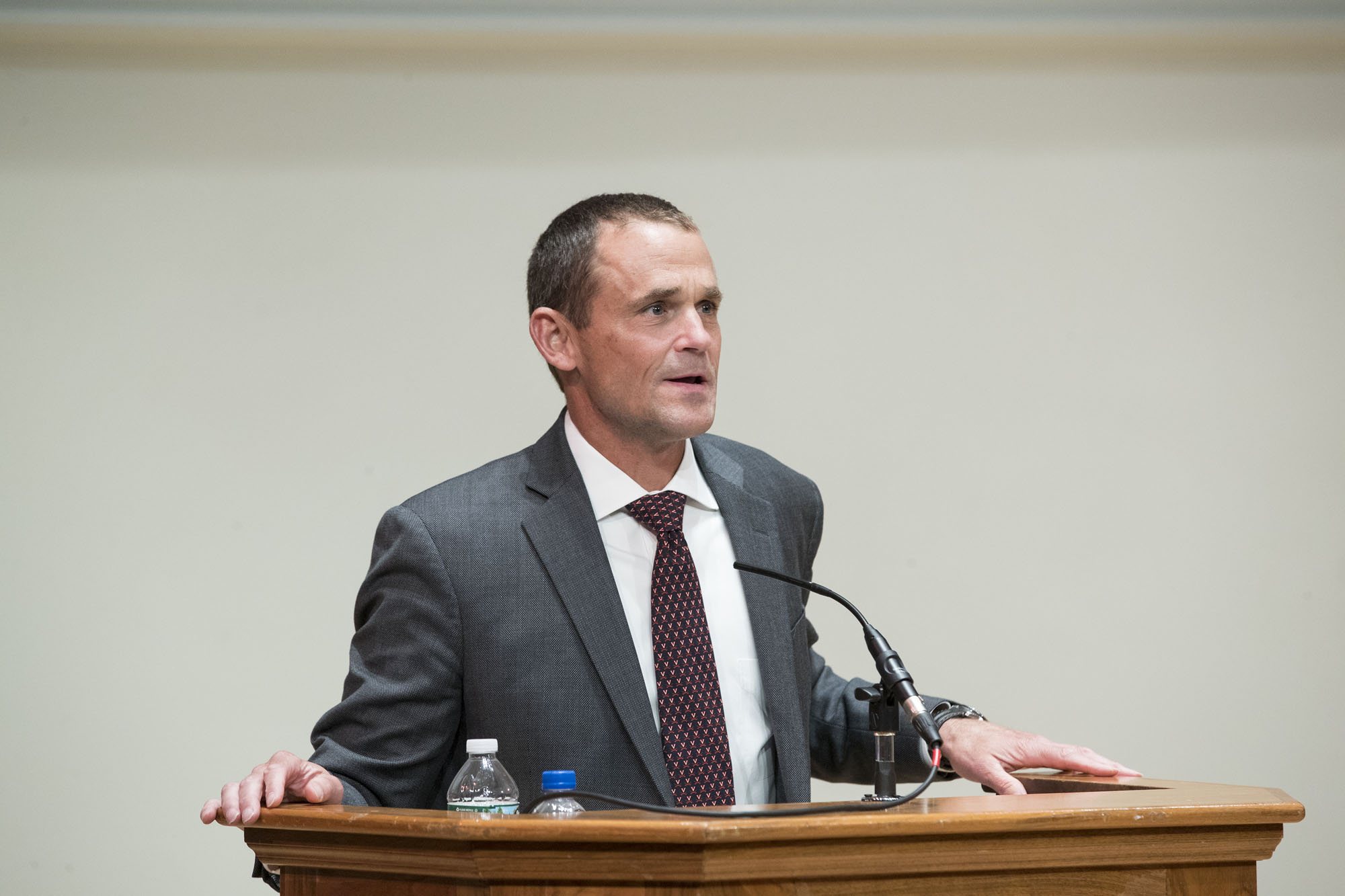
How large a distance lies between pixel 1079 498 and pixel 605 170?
1.51m

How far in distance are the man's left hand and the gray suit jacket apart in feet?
0.43

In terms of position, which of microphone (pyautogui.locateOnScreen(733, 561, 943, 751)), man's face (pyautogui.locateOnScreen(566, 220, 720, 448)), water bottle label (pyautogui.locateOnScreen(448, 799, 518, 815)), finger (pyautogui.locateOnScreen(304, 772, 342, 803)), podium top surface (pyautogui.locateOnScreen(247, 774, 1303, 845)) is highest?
man's face (pyautogui.locateOnScreen(566, 220, 720, 448))

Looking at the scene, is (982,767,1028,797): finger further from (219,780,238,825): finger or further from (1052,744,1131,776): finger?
(219,780,238,825): finger

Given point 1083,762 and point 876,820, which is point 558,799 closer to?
point 876,820

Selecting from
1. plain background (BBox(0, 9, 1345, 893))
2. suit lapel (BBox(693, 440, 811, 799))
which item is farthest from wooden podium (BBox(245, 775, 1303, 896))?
plain background (BBox(0, 9, 1345, 893))

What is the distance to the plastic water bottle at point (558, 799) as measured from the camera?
1220 millimetres

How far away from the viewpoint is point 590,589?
1.68m

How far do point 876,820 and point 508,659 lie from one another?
0.73m

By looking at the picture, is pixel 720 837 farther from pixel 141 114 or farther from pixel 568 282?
pixel 141 114

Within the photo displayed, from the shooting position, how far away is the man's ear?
1920 mm

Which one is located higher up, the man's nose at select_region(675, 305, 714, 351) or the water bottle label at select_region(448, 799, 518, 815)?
the man's nose at select_region(675, 305, 714, 351)

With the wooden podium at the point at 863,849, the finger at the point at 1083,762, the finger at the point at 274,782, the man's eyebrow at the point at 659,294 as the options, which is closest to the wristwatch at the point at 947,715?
the finger at the point at 1083,762

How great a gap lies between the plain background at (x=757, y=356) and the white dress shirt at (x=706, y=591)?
1334 millimetres

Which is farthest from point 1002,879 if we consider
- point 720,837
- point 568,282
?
point 568,282
